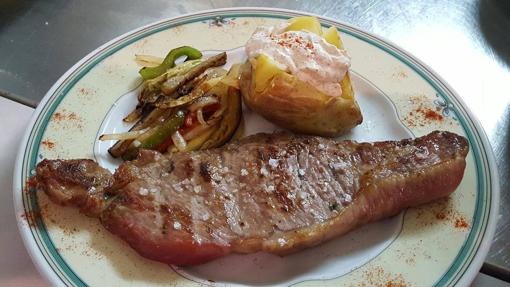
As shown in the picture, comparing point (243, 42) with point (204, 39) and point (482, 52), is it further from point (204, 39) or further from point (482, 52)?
point (482, 52)

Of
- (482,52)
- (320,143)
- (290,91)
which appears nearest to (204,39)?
(290,91)

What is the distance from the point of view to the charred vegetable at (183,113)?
85.0 inches

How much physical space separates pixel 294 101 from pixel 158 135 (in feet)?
1.92

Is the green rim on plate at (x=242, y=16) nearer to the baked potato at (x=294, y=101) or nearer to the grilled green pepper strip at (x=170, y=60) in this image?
the grilled green pepper strip at (x=170, y=60)

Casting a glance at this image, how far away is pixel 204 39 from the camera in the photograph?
259 cm

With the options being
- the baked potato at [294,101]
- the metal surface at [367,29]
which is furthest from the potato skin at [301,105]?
the metal surface at [367,29]

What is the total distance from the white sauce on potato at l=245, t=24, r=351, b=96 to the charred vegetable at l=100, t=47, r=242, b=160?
9.4 inches

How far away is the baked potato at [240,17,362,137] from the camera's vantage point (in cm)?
205

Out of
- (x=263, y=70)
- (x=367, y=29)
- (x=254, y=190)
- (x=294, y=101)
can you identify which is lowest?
(x=367, y=29)

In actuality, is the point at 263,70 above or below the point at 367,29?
above

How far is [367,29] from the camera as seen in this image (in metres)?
3.20

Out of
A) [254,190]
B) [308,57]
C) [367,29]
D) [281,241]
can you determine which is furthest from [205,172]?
[367,29]

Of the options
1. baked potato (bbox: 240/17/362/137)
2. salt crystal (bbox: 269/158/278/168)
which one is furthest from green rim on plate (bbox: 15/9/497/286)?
salt crystal (bbox: 269/158/278/168)

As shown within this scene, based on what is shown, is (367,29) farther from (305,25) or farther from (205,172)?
(205,172)
